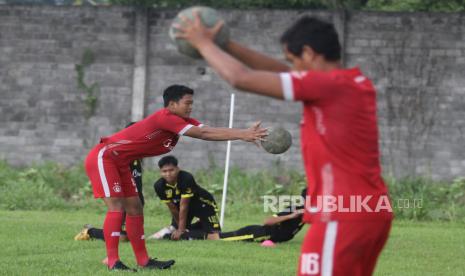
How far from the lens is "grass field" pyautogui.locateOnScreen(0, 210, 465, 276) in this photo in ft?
36.1

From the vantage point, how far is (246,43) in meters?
21.2

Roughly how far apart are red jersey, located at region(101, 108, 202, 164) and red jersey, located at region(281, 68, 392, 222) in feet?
17.0

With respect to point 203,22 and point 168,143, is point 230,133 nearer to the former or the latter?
point 168,143

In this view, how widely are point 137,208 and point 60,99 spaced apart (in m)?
10.8

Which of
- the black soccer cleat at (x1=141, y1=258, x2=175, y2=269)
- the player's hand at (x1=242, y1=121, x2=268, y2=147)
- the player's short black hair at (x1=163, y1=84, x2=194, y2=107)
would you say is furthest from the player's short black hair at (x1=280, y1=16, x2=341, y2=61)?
the black soccer cleat at (x1=141, y1=258, x2=175, y2=269)

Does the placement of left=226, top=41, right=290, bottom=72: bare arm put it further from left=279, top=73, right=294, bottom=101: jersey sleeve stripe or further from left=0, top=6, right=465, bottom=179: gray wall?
left=0, top=6, right=465, bottom=179: gray wall

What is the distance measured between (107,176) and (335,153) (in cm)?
593

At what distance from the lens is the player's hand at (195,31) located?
547 cm

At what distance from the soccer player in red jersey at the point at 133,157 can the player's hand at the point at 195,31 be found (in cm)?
512

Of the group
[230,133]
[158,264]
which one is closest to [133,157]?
[158,264]

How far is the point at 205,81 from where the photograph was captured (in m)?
21.3

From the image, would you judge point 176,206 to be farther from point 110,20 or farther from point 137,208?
point 110,20

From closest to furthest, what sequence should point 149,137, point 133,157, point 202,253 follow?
1. point 149,137
2. point 133,157
3. point 202,253

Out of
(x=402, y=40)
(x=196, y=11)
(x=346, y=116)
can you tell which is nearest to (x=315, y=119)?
(x=346, y=116)
